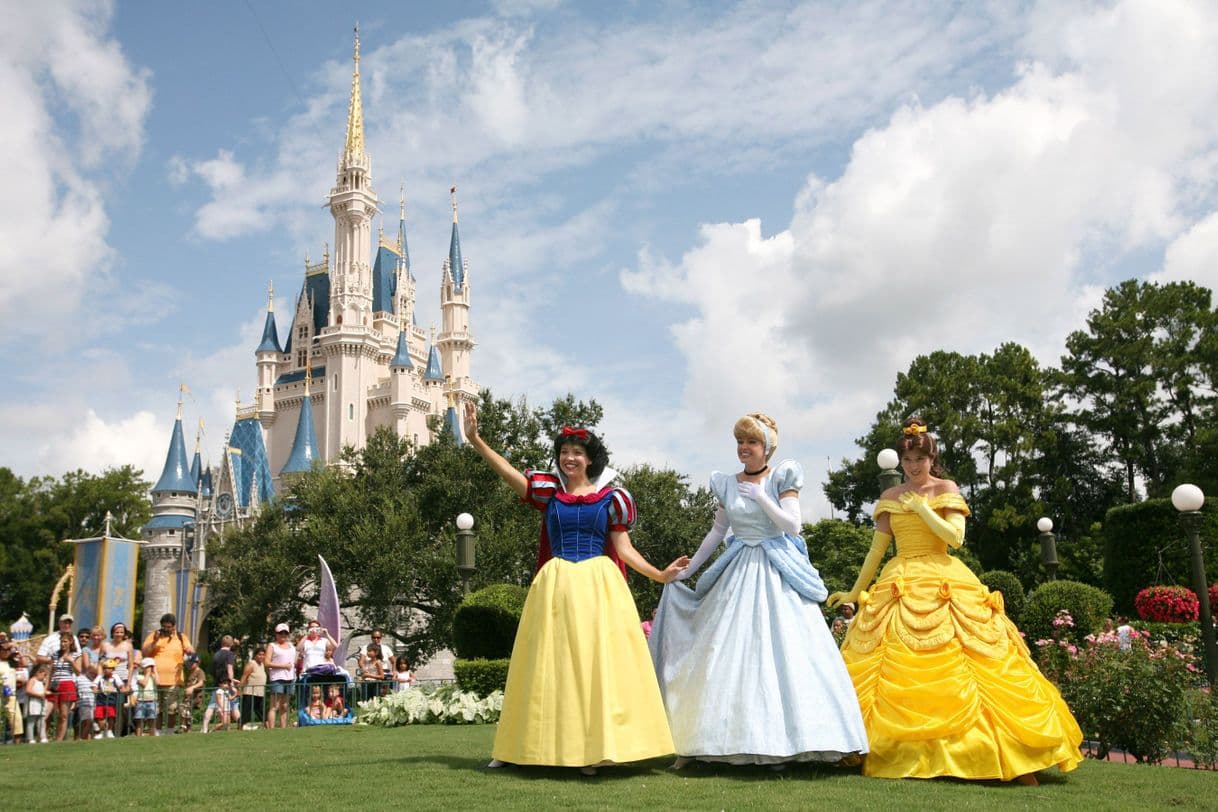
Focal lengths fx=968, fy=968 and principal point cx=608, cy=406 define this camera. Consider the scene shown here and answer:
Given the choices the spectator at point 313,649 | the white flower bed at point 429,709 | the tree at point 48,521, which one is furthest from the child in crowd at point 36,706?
the tree at point 48,521

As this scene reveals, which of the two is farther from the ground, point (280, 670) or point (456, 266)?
point (456, 266)

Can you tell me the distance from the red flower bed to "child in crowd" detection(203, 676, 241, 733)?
1390cm

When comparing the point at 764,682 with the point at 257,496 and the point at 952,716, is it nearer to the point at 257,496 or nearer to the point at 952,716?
the point at 952,716

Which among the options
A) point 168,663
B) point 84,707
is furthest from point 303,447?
point 84,707

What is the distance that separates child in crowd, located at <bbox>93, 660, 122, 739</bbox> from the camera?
1216 cm

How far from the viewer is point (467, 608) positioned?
49.8 feet

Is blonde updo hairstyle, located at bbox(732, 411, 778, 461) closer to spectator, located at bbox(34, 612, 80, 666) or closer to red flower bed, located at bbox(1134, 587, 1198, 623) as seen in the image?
spectator, located at bbox(34, 612, 80, 666)

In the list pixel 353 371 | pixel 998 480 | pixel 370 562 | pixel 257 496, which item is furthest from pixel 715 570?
pixel 353 371

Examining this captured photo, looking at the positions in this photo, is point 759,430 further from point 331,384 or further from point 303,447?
point 331,384

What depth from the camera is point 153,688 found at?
1249 cm

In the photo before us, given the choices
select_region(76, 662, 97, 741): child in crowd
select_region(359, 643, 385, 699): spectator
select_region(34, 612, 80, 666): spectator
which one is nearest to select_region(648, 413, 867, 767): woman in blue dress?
select_region(76, 662, 97, 741): child in crowd

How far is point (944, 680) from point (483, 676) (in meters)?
8.99

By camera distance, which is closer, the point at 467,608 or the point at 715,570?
the point at 715,570

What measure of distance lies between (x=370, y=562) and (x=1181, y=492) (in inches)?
1010
